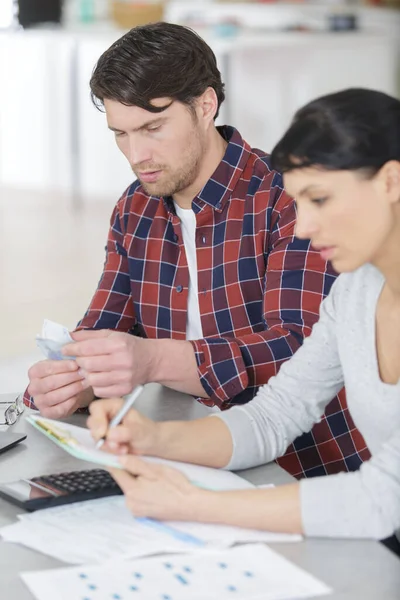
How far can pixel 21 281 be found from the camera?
5.41 m

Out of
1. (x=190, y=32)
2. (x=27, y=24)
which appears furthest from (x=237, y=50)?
(x=190, y=32)

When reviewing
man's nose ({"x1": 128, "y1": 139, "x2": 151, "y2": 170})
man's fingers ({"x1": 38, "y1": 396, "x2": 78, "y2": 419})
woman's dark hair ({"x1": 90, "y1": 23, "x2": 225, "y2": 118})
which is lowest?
man's fingers ({"x1": 38, "y1": 396, "x2": 78, "y2": 419})

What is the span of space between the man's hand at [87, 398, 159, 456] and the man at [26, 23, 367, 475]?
0.30 m

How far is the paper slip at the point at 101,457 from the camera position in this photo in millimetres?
1301

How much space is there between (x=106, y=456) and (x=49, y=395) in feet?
1.42

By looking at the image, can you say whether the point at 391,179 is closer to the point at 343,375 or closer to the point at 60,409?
the point at 343,375

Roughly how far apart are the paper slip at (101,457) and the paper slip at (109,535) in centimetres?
7

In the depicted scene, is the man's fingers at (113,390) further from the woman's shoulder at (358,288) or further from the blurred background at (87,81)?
the blurred background at (87,81)

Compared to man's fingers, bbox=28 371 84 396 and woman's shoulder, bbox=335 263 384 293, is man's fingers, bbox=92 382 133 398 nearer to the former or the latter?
man's fingers, bbox=28 371 84 396

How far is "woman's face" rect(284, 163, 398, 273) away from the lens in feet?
4.30

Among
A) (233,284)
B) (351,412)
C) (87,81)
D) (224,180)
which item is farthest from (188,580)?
(87,81)

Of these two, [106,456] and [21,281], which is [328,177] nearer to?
[106,456]

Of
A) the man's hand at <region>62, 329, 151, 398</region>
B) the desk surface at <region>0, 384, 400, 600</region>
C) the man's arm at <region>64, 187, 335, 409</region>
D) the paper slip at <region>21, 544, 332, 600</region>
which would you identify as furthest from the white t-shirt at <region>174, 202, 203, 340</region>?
the paper slip at <region>21, 544, 332, 600</region>

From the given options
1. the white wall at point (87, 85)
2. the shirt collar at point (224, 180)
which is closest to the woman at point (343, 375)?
the shirt collar at point (224, 180)
